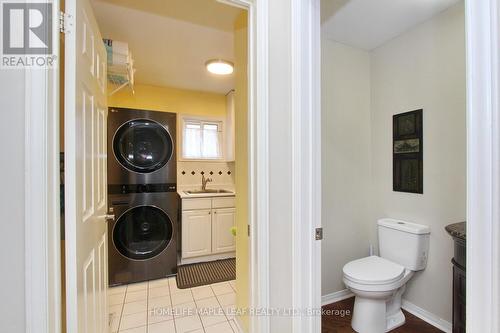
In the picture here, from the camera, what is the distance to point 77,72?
3.10 ft

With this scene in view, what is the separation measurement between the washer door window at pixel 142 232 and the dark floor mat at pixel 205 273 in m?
0.43

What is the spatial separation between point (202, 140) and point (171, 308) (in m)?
2.30

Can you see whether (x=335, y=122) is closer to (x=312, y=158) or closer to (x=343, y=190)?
(x=343, y=190)

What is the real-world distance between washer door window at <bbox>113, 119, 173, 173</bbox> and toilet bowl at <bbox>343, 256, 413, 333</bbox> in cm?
223

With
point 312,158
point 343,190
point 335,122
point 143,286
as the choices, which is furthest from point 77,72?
point 143,286

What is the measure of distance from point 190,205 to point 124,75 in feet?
5.37

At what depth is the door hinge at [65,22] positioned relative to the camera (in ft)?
2.84

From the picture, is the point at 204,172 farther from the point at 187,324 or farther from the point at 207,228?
the point at 187,324

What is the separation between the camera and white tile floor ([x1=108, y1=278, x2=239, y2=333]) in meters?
1.89

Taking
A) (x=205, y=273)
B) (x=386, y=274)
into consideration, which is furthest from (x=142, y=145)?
(x=386, y=274)

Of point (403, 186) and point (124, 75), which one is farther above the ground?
point (124, 75)

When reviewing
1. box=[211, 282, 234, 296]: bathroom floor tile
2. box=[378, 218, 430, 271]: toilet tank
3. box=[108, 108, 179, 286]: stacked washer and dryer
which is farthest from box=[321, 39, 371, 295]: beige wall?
box=[108, 108, 179, 286]: stacked washer and dryer

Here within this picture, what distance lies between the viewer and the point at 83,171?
1.04 metres

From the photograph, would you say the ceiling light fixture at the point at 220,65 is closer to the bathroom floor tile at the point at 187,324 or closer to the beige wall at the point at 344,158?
the beige wall at the point at 344,158
